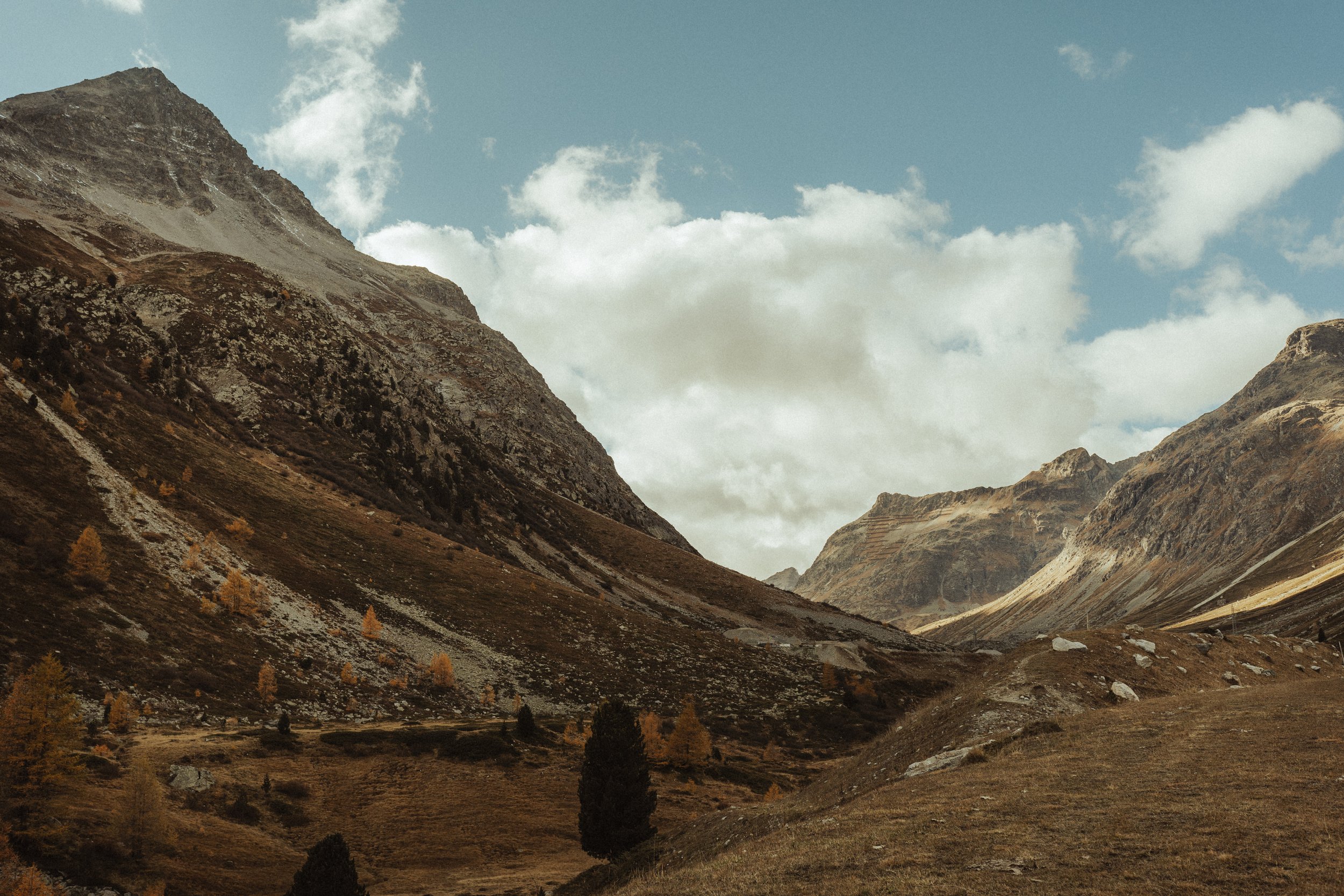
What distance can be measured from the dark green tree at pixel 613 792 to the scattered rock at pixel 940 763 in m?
11.3

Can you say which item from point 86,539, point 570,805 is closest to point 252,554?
point 86,539

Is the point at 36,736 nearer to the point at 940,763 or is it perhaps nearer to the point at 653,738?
the point at 940,763

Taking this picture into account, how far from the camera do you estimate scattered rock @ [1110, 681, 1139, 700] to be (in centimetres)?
3306

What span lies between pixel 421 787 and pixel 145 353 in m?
73.5

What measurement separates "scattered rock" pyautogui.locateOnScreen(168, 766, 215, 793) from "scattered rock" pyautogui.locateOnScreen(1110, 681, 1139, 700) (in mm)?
40098

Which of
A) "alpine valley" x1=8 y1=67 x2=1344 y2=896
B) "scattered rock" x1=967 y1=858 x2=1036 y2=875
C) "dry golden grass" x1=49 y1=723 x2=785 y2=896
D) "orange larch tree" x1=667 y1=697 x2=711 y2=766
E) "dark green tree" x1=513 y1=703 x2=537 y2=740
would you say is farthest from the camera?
"orange larch tree" x1=667 y1=697 x2=711 y2=766

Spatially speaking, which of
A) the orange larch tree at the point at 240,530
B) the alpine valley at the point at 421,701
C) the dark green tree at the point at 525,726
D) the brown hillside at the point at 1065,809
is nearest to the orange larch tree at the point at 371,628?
the alpine valley at the point at 421,701

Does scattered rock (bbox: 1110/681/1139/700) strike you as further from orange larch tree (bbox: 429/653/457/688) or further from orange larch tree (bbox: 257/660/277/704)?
orange larch tree (bbox: 257/660/277/704)

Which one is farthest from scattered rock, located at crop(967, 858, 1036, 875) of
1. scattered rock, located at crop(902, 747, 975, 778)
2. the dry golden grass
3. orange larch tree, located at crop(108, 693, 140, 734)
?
orange larch tree, located at crop(108, 693, 140, 734)

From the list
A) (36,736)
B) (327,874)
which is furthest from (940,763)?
(36,736)

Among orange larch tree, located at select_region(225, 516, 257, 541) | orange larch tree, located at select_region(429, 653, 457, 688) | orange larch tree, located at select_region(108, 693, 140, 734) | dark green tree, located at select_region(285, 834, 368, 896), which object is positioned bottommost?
dark green tree, located at select_region(285, 834, 368, 896)

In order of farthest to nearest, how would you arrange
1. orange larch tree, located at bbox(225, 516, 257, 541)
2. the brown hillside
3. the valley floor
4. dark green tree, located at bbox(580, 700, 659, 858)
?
orange larch tree, located at bbox(225, 516, 257, 541)
dark green tree, located at bbox(580, 700, 659, 858)
the brown hillside
the valley floor

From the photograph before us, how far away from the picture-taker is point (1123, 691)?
33344 millimetres

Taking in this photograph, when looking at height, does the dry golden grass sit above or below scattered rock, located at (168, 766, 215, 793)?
below
